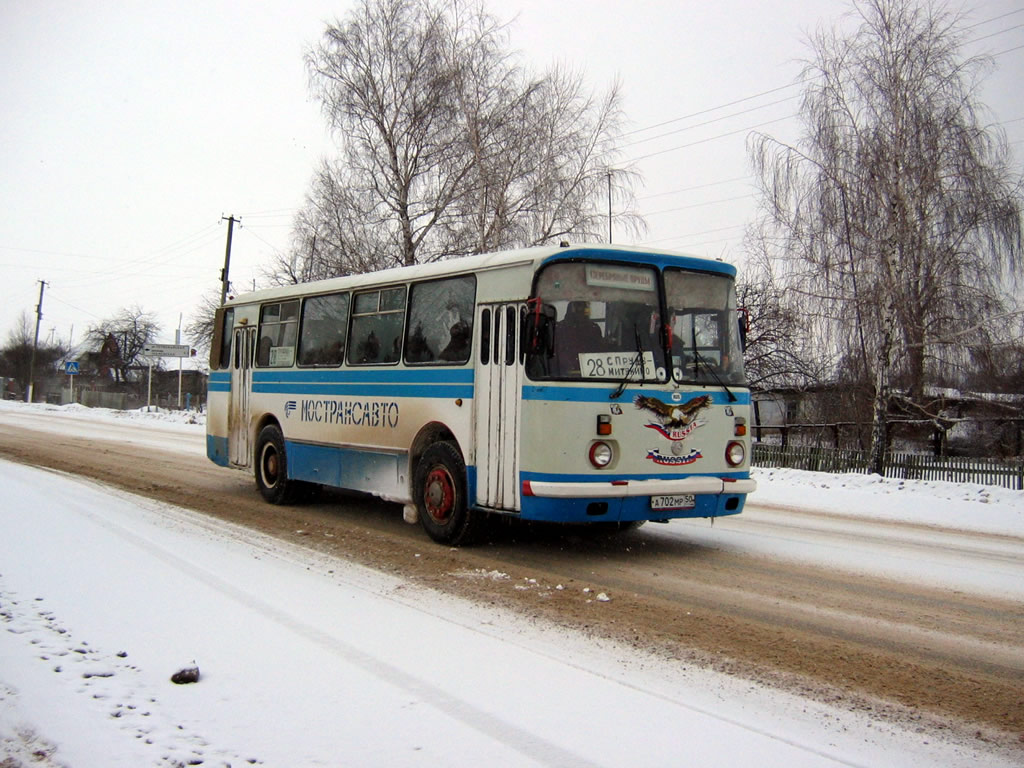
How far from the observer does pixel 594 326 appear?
8016 millimetres

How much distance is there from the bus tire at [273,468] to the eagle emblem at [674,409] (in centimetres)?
592

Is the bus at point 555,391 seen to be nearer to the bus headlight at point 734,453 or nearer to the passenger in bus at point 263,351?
the bus headlight at point 734,453

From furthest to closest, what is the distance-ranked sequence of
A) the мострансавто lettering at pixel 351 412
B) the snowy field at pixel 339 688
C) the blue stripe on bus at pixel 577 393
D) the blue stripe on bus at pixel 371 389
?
1. the мострансавто lettering at pixel 351 412
2. the blue stripe on bus at pixel 371 389
3. the blue stripe on bus at pixel 577 393
4. the snowy field at pixel 339 688

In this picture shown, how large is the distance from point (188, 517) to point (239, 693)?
21.3 ft

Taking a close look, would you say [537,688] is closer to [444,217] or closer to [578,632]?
[578,632]

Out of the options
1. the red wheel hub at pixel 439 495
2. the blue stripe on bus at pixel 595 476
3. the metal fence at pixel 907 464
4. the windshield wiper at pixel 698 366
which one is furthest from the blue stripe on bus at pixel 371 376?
the metal fence at pixel 907 464

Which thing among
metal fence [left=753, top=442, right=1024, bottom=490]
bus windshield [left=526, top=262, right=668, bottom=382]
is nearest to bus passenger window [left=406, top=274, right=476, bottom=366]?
bus windshield [left=526, top=262, right=668, bottom=382]

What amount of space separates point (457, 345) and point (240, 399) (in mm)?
5792

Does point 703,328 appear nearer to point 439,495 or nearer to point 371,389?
point 439,495

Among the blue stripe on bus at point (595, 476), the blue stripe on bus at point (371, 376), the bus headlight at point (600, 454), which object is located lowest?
the blue stripe on bus at point (595, 476)

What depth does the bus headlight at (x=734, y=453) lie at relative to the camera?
28.2ft

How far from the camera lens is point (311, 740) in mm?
3832

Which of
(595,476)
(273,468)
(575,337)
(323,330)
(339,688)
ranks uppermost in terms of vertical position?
(323,330)

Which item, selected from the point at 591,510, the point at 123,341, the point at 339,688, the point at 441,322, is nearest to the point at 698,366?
the point at 591,510
